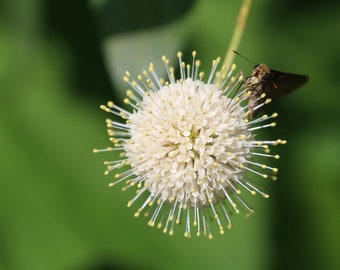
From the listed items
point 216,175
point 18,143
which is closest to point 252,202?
point 216,175

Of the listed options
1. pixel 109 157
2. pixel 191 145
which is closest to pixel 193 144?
pixel 191 145

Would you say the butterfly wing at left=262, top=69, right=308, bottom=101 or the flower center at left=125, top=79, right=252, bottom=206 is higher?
the butterfly wing at left=262, top=69, right=308, bottom=101

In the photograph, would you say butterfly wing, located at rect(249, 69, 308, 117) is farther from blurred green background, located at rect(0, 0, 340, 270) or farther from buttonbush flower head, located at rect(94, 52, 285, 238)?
blurred green background, located at rect(0, 0, 340, 270)

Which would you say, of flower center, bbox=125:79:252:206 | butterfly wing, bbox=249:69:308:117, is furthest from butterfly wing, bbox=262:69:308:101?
flower center, bbox=125:79:252:206

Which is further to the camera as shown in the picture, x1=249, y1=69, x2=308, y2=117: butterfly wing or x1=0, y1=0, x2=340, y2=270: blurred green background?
x1=0, y1=0, x2=340, y2=270: blurred green background

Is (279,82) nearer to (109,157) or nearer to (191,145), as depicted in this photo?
(191,145)

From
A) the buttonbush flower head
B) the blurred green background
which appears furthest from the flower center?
the blurred green background

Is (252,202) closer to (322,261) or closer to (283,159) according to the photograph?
(283,159)

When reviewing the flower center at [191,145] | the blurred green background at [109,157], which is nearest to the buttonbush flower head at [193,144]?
the flower center at [191,145]
